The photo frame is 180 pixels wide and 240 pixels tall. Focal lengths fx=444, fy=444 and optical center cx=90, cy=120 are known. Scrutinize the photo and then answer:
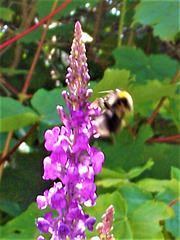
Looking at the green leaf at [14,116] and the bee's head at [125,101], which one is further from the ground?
the bee's head at [125,101]

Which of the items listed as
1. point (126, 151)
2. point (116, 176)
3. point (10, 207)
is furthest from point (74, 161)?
point (126, 151)

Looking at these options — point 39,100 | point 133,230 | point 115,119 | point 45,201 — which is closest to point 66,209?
point 45,201

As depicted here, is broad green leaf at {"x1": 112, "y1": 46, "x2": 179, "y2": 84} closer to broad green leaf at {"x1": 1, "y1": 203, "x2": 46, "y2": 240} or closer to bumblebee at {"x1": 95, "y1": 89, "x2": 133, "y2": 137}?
broad green leaf at {"x1": 1, "y1": 203, "x2": 46, "y2": 240}

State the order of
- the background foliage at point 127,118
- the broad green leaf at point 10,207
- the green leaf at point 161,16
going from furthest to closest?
the green leaf at point 161,16, the broad green leaf at point 10,207, the background foliage at point 127,118

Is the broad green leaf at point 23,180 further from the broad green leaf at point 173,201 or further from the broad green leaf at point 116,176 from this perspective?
the broad green leaf at point 173,201

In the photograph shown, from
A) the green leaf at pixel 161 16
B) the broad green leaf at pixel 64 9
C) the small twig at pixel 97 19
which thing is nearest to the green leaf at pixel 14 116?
the broad green leaf at pixel 64 9

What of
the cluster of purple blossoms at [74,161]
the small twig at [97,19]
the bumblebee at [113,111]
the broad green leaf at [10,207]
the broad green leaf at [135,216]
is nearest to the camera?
the cluster of purple blossoms at [74,161]

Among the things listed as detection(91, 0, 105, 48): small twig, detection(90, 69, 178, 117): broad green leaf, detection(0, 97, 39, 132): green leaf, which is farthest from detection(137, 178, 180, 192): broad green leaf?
detection(91, 0, 105, 48): small twig
